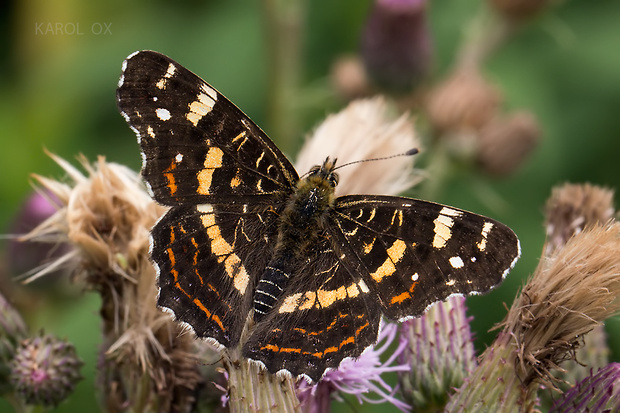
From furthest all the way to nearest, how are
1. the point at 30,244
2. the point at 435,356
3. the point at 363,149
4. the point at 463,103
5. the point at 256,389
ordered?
the point at 463,103, the point at 30,244, the point at 363,149, the point at 435,356, the point at 256,389

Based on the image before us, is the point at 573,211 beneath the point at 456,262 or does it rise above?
above

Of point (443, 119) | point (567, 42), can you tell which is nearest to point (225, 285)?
point (443, 119)

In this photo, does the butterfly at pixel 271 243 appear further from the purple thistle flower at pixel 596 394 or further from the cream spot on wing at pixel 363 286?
the purple thistle flower at pixel 596 394

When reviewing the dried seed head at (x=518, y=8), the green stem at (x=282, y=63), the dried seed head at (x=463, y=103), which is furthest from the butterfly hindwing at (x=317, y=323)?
the dried seed head at (x=518, y=8)

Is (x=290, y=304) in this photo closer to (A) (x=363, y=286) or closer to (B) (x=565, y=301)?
(A) (x=363, y=286)

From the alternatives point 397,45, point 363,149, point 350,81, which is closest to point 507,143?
point 397,45

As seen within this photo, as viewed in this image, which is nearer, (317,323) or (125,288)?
(317,323)

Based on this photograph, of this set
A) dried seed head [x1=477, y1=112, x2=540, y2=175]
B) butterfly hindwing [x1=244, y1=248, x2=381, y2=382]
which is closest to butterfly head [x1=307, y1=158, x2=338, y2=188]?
butterfly hindwing [x1=244, y1=248, x2=381, y2=382]
